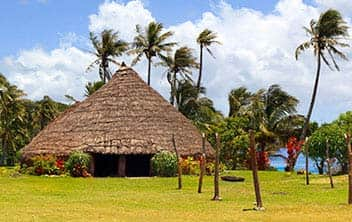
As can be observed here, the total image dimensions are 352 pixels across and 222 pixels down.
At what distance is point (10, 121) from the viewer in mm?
67500

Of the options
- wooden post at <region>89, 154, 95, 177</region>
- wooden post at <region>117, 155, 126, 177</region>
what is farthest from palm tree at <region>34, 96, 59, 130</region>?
wooden post at <region>117, 155, 126, 177</region>

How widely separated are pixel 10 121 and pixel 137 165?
903 inches

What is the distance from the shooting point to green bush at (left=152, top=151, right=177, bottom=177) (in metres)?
43.1

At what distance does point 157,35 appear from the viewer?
210 ft

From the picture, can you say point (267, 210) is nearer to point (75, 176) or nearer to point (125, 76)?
point (75, 176)

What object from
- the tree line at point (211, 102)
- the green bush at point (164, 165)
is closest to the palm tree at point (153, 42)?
the tree line at point (211, 102)

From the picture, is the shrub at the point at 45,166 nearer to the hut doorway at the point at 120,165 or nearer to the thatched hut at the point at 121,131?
the thatched hut at the point at 121,131

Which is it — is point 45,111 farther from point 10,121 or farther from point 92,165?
point 92,165

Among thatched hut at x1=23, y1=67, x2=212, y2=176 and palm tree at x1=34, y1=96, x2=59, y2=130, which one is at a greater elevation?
palm tree at x1=34, y1=96, x2=59, y2=130

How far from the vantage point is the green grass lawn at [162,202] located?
18953mm

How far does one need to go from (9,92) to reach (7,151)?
669 centimetres

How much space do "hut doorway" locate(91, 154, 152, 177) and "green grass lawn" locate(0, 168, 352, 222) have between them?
27.5ft

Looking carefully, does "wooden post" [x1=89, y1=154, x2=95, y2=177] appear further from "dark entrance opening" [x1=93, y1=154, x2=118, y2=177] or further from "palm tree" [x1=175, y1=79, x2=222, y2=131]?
"palm tree" [x1=175, y1=79, x2=222, y2=131]

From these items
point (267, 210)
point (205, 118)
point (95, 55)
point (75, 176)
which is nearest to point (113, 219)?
point (267, 210)
